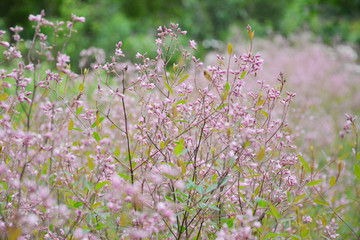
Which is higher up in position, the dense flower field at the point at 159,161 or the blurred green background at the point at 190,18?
the blurred green background at the point at 190,18

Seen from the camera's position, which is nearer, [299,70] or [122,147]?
[122,147]

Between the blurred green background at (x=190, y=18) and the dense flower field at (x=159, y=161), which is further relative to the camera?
the blurred green background at (x=190, y=18)

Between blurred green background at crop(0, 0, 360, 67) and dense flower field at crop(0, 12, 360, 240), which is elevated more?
blurred green background at crop(0, 0, 360, 67)

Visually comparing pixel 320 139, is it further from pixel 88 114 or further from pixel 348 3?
pixel 348 3

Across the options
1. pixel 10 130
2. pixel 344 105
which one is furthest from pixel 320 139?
pixel 10 130

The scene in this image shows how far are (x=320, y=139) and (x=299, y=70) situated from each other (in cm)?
382

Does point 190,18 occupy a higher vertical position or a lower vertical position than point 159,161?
higher

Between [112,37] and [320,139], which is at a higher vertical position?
[112,37]

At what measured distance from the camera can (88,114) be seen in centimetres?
212

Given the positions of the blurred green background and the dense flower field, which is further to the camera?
the blurred green background

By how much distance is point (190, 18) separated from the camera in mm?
18375

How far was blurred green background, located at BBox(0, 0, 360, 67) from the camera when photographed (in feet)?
38.8

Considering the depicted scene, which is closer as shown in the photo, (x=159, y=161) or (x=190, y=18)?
(x=159, y=161)

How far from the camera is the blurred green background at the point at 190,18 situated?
11820 millimetres
